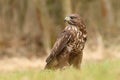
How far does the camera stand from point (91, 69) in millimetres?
9172

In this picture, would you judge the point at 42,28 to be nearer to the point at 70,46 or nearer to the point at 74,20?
the point at 74,20

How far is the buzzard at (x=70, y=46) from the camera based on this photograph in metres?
10.4

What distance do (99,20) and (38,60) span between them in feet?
17.9

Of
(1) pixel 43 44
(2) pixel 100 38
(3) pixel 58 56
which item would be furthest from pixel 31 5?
(3) pixel 58 56

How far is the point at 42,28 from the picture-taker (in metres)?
24.1

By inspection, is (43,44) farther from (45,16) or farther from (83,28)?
(83,28)

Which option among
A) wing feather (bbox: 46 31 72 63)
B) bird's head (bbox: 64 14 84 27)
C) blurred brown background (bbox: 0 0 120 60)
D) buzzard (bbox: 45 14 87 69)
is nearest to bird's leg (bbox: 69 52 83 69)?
buzzard (bbox: 45 14 87 69)

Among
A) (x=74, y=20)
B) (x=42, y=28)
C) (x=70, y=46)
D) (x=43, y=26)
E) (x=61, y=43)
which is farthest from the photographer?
(x=42, y=28)

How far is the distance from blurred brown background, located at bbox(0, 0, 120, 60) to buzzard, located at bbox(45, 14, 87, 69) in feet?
38.0

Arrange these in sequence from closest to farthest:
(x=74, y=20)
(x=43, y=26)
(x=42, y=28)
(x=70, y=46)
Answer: (x=70, y=46), (x=74, y=20), (x=43, y=26), (x=42, y=28)

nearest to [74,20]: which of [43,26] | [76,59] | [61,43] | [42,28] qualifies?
[61,43]

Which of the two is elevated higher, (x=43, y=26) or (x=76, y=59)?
(x=43, y=26)

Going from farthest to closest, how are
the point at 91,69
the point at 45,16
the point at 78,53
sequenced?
1. the point at 45,16
2. the point at 78,53
3. the point at 91,69

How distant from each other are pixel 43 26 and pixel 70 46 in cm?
1317
